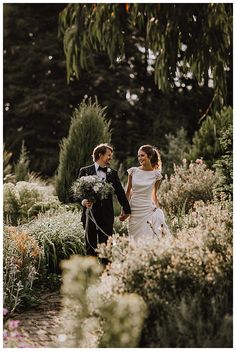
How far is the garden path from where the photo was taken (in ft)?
14.8

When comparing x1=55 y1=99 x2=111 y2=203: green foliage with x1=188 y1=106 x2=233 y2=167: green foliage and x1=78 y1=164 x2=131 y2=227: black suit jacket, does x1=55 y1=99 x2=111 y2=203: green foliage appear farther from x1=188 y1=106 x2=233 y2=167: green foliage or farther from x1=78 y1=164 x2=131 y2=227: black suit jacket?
x1=78 y1=164 x2=131 y2=227: black suit jacket

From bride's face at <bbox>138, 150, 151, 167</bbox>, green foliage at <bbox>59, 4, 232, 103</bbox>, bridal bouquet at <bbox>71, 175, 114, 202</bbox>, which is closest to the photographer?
green foliage at <bbox>59, 4, 232, 103</bbox>

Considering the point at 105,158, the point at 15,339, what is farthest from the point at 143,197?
the point at 15,339

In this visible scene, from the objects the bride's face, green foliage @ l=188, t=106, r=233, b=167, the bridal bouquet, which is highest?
green foliage @ l=188, t=106, r=233, b=167

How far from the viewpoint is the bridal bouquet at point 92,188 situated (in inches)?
230

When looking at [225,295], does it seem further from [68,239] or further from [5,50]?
[5,50]

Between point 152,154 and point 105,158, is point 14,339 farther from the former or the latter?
point 152,154

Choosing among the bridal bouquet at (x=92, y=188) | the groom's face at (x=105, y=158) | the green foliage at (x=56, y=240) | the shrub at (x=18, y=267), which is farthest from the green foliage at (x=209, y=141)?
the shrub at (x=18, y=267)

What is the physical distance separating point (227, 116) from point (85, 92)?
9092 millimetres

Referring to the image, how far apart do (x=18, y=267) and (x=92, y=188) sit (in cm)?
116

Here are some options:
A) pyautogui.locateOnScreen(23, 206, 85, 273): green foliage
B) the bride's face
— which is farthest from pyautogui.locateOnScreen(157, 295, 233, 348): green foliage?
pyautogui.locateOnScreen(23, 206, 85, 273): green foliage

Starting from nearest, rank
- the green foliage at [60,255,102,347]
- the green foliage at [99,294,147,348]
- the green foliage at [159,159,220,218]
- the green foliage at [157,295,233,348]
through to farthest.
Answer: the green foliage at [157,295,233,348], the green foliage at [99,294,147,348], the green foliage at [60,255,102,347], the green foliage at [159,159,220,218]

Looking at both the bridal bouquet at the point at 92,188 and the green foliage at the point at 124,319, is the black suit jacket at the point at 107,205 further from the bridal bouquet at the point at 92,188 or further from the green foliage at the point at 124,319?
the green foliage at the point at 124,319

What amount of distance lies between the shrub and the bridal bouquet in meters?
0.81
